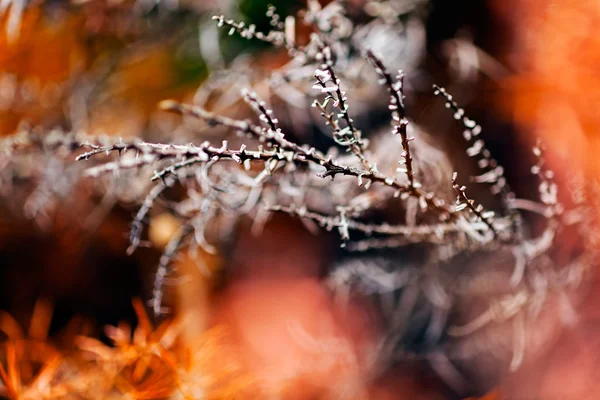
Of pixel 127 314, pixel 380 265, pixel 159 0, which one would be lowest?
pixel 127 314

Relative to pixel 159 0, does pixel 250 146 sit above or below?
below

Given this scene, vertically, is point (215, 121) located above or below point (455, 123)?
above

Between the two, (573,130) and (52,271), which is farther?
(52,271)

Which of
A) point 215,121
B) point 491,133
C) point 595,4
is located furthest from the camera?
point 491,133

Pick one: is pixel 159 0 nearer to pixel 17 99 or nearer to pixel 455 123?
pixel 17 99

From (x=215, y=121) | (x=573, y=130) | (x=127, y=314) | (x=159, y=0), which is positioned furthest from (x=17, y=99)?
(x=573, y=130)

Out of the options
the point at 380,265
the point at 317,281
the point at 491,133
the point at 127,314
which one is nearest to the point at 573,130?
the point at 491,133

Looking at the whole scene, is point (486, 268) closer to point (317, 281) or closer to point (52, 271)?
point (317, 281)

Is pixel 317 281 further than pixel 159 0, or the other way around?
pixel 317 281

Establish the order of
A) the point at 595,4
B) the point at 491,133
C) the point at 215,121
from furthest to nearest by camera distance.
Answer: the point at 491,133 < the point at 595,4 < the point at 215,121
